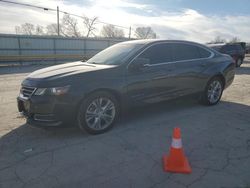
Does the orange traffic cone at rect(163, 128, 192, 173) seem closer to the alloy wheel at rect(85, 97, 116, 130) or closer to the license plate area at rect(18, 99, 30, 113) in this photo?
the alloy wheel at rect(85, 97, 116, 130)

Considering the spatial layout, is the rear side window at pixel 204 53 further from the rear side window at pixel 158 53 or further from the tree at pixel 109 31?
the tree at pixel 109 31

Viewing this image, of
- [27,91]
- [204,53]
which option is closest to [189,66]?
[204,53]

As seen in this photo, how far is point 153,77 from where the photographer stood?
16.5 feet

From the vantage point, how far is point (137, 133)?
4.52 metres

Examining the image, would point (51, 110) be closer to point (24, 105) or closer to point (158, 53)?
point (24, 105)

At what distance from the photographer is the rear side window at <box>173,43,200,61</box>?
18.4 ft

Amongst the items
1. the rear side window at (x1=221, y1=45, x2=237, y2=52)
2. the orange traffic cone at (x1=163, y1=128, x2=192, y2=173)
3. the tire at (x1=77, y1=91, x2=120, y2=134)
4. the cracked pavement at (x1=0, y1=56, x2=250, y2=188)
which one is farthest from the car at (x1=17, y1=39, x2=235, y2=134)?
the rear side window at (x1=221, y1=45, x2=237, y2=52)

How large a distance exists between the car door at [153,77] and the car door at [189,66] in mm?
218

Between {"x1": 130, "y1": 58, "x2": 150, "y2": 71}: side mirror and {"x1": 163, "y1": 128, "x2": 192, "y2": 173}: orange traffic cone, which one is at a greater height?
{"x1": 130, "y1": 58, "x2": 150, "y2": 71}: side mirror

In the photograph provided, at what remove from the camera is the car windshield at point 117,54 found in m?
4.90

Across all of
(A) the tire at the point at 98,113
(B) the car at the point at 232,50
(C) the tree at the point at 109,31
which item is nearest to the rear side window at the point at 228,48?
(B) the car at the point at 232,50

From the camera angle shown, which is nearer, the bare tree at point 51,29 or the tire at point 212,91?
the tire at point 212,91

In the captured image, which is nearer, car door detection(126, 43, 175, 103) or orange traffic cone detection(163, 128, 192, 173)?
orange traffic cone detection(163, 128, 192, 173)

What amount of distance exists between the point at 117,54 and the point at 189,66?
5.72 ft
